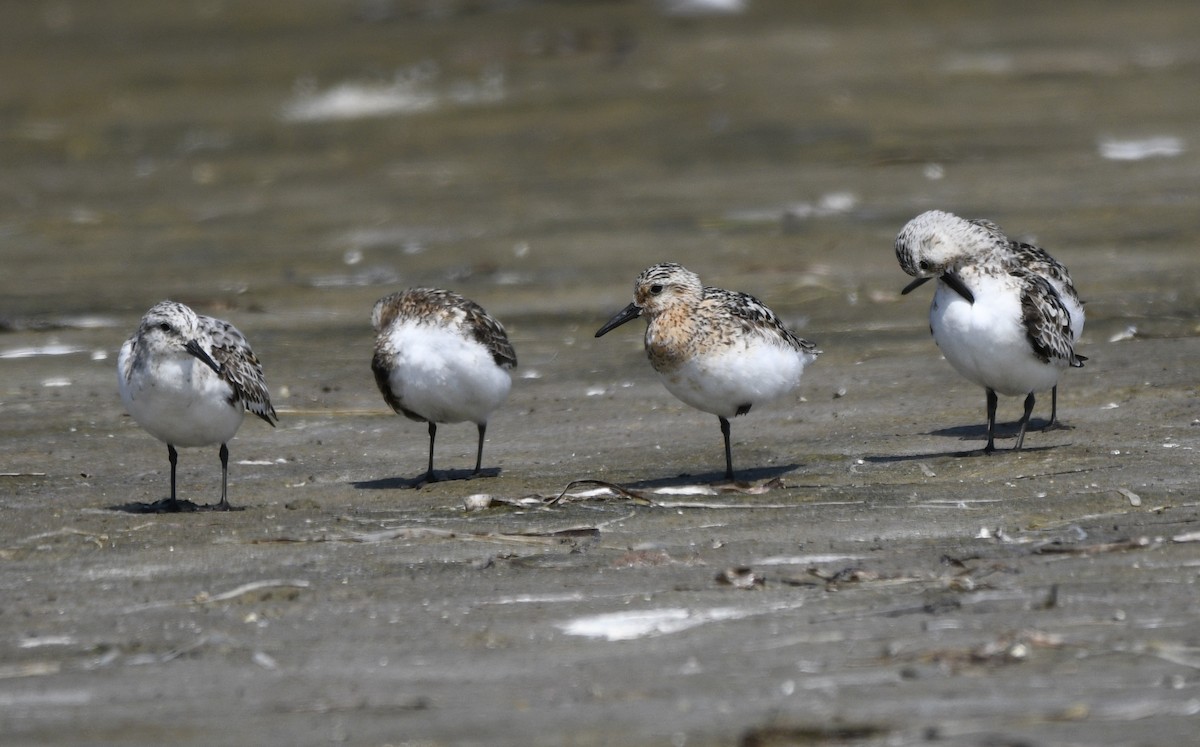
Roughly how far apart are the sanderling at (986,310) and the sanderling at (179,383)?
145 inches

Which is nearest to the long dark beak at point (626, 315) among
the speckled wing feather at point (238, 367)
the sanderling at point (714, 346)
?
the sanderling at point (714, 346)

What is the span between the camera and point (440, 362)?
9.60 meters

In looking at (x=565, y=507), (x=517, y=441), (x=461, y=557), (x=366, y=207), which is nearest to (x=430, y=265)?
(x=366, y=207)

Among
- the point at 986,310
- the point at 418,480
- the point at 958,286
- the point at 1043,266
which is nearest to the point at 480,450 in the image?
the point at 418,480

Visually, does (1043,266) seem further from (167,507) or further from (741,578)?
(167,507)

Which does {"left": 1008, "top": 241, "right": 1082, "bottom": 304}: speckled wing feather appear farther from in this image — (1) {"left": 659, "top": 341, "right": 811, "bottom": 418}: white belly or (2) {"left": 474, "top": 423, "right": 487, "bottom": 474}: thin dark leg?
(2) {"left": 474, "top": 423, "right": 487, "bottom": 474}: thin dark leg

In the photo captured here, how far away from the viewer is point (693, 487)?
350 inches

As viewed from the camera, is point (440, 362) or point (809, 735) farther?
point (440, 362)

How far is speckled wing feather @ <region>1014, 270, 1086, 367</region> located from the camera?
9211 mm

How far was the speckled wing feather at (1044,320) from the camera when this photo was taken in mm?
9211

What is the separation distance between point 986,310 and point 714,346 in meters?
1.44

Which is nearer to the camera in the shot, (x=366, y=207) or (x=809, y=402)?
(x=809, y=402)

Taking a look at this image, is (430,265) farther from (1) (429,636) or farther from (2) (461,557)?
(1) (429,636)

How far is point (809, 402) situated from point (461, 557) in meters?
4.23
